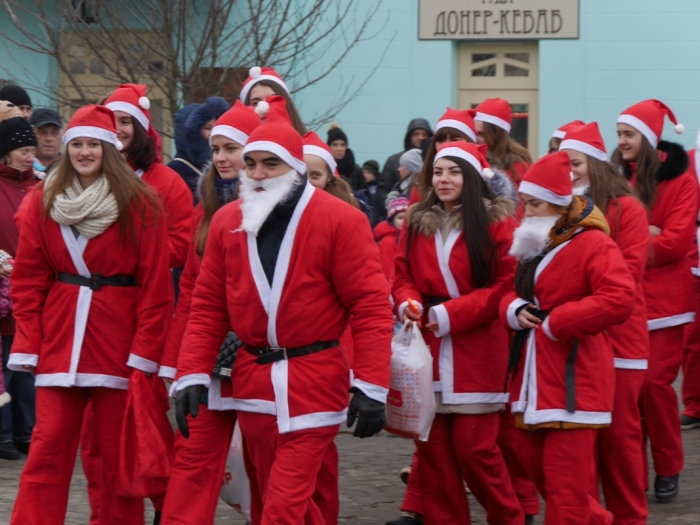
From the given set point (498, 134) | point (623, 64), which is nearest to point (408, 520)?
point (498, 134)

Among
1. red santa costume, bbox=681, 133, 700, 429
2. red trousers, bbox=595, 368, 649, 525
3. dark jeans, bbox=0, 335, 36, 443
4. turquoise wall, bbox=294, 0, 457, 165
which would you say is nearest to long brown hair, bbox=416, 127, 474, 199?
red trousers, bbox=595, 368, 649, 525

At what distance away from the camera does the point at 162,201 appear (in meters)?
5.81

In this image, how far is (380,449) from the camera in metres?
8.16

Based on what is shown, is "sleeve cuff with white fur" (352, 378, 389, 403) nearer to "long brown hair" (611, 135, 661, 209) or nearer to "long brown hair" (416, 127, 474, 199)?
"long brown hair" (416, 127, 474, 199)

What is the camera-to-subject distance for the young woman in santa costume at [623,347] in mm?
5777

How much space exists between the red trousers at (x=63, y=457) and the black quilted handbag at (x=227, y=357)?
0.66 m

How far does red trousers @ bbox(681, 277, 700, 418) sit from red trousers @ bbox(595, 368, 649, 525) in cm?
301

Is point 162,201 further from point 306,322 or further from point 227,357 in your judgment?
point 306,322

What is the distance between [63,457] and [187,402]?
3.07 feet

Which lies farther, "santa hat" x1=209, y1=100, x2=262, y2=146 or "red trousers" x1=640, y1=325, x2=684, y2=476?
"red trousers" x1=640, y1=325, x2=684, y2=476

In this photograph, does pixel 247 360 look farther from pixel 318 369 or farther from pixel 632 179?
pixel 632 179

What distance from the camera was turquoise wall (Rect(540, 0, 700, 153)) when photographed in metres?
14.9

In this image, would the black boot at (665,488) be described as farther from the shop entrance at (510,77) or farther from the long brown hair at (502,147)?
the shop entrance at (510,77)

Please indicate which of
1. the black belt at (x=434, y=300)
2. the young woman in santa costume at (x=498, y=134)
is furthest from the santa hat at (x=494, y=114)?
the black belt at (x=434, y=300)
